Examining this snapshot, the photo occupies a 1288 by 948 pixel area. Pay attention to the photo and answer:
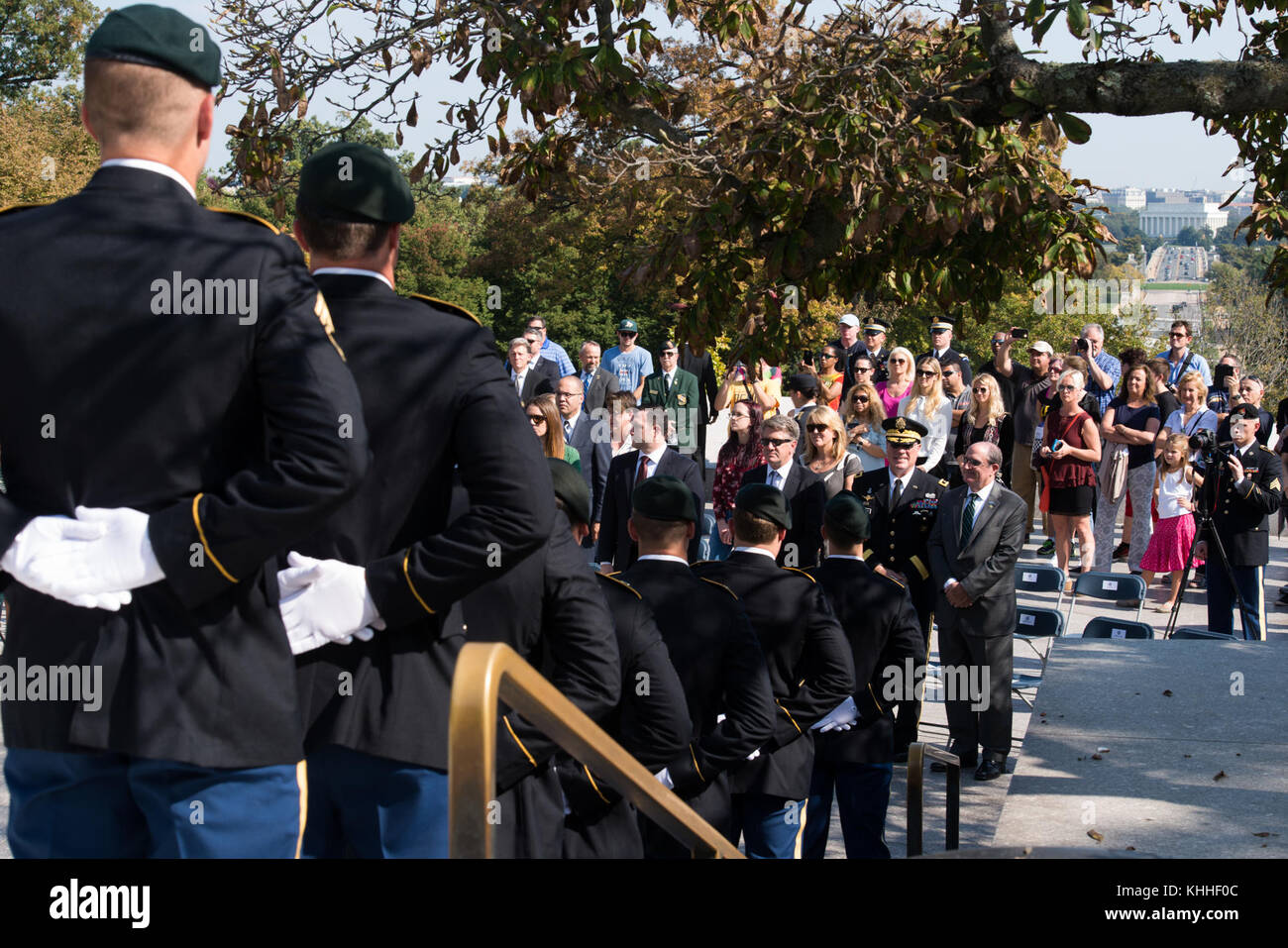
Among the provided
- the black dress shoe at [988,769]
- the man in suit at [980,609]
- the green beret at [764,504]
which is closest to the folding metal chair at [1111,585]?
the man in suit at [980,609]

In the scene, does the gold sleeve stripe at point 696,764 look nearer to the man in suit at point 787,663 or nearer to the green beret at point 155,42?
the man in suit at point 787,663

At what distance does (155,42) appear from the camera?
2.27 meters

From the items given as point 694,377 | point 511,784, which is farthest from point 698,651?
point 694,377

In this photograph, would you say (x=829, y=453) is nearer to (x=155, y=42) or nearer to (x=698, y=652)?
(x=698, y=652)

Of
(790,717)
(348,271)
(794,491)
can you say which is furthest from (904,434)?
(348,271)

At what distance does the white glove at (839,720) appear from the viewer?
5.86 m

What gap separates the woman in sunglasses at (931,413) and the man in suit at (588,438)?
258cm

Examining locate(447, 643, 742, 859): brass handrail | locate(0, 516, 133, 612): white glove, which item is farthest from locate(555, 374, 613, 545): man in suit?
locate(447, 643, 742, 859): brass handrail

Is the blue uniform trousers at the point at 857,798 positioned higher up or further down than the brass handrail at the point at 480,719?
further down

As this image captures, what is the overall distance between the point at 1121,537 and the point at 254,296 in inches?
553

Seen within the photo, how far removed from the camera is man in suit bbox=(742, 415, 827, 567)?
950 centimetres

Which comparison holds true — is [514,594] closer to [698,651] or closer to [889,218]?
[698,651]

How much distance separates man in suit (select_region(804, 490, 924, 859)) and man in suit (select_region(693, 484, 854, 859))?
566mm

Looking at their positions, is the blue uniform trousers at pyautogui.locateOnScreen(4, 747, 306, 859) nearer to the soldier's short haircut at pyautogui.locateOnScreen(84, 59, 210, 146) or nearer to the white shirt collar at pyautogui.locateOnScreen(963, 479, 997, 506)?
the soldier's short haircut at pyautogui.locateOnScreen(84, 59, 210, 146)
